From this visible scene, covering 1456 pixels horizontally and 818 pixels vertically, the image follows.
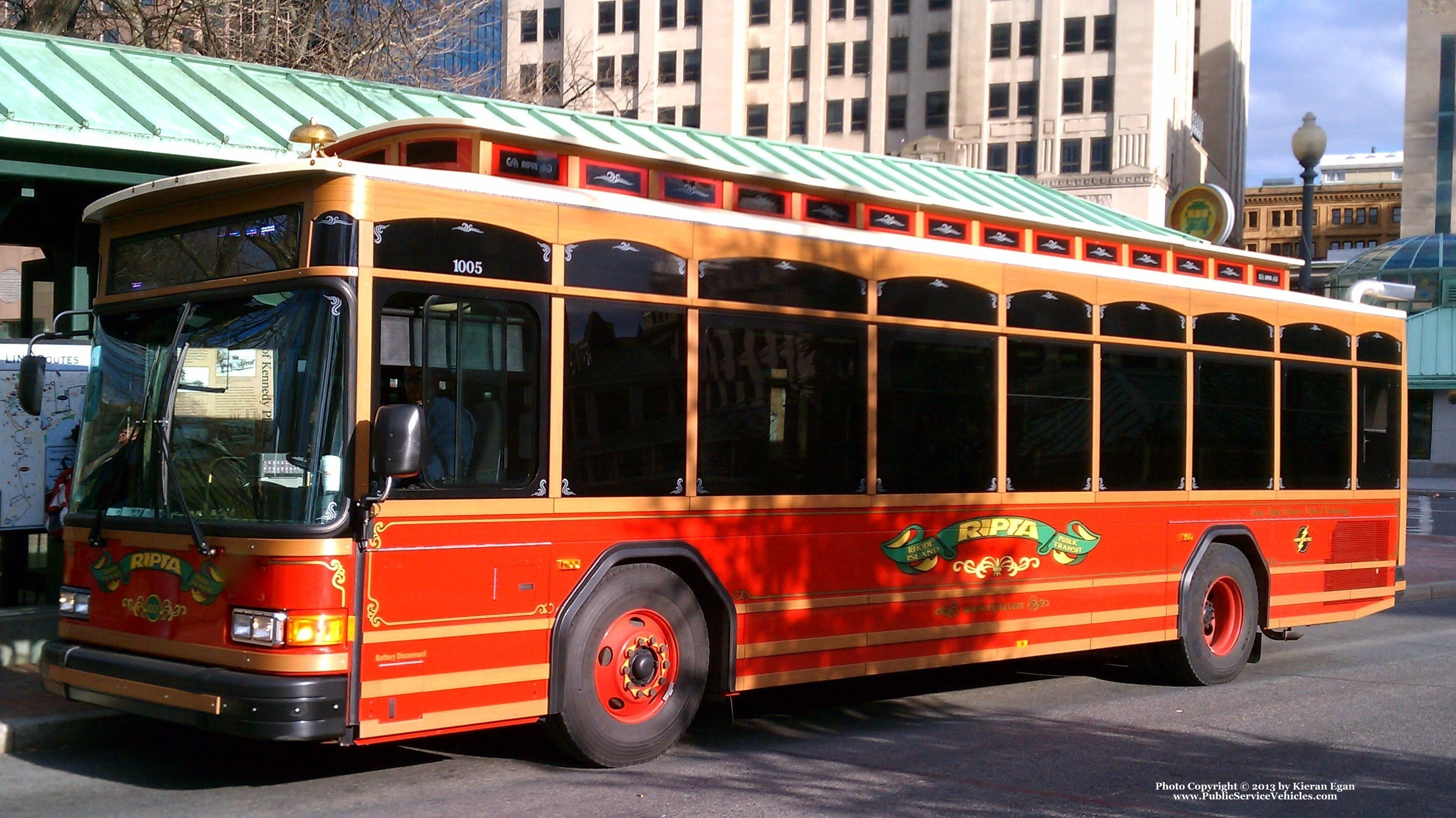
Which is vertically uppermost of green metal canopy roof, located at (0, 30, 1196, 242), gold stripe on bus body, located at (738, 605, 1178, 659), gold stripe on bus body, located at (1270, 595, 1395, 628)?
green metal canopy roof, located at (0, 30, 1196, 242)

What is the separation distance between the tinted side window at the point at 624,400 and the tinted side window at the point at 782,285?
0.35m

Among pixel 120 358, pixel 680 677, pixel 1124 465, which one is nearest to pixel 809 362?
pixel 680 677

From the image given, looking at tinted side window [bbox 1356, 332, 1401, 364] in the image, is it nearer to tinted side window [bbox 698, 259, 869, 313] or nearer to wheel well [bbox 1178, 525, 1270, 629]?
wheel well [bbox 1178, 525, 1270, 629]

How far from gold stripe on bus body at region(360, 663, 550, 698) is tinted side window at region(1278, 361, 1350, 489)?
7.23 metres

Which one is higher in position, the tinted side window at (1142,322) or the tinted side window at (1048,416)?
the tinted side window at (1142,322)

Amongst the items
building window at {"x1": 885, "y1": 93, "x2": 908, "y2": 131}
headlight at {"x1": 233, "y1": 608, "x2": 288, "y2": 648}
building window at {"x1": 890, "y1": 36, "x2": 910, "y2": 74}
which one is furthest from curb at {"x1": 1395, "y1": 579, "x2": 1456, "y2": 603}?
building window at {"x1": 890, "y1": 36, "x2": 910, "y2": 74}

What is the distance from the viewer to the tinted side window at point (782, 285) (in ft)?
27.0

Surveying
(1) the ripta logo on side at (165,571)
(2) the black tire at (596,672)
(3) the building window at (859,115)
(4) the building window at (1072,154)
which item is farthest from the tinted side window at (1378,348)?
(3) the building window at (859,115)

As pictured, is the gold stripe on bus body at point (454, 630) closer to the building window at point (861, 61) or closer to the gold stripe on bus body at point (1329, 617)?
the gold stripe on bus body at point (1329, 617)

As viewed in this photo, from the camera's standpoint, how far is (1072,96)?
6812 cm

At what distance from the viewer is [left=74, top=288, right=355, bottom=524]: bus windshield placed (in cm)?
653

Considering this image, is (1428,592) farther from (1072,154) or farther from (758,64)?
(758,64)

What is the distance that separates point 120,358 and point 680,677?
3.38m

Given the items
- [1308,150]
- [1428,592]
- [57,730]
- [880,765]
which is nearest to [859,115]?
[1308,150]
